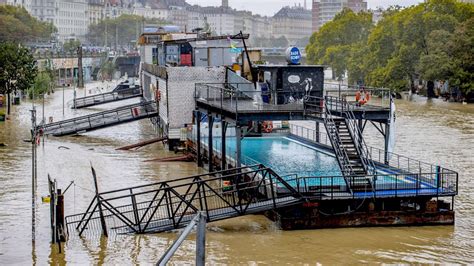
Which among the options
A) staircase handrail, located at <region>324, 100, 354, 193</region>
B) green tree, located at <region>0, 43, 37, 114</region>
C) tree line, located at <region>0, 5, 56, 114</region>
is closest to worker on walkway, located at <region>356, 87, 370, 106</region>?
staircase handrail, located at <region>324, 100, 354, 193</region>

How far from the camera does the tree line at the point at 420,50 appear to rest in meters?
98.1

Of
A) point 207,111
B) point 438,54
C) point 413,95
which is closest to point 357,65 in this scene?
point 413,95

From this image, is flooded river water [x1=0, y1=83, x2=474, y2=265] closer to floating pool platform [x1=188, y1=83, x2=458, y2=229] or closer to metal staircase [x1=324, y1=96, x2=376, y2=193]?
Answer: floating pool platform [x1=188, y1=83, x2=458, y2=229]

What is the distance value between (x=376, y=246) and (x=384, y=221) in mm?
2445

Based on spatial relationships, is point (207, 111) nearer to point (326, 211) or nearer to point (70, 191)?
point (70, 191)

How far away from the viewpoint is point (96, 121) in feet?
206

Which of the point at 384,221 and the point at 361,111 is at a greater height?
the point at 361,111

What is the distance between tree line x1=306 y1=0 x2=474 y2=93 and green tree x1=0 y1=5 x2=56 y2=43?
184 feet

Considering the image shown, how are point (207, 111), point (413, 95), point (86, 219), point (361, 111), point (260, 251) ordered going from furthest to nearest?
point (413, 95), point (207, 111), point (361, 111), point (86, 219), point (260, 251)

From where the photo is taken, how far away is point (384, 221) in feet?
101

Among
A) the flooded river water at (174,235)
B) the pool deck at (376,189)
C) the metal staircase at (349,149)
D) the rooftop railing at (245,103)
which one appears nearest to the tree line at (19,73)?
the flooded river water at (174,235)

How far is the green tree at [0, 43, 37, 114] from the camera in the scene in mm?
77375

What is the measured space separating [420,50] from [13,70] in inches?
1982

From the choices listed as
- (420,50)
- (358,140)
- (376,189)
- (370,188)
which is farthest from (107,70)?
(376,189)
